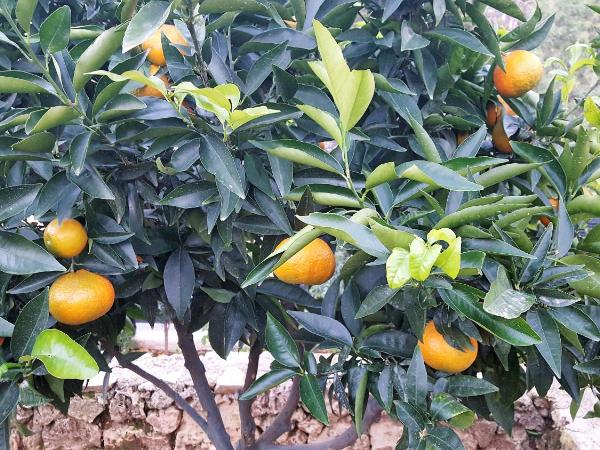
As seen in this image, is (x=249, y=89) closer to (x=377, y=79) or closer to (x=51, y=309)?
(x=377, y=79)

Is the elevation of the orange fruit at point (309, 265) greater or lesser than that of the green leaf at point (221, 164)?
lesser

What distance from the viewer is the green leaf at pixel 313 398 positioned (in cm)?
69

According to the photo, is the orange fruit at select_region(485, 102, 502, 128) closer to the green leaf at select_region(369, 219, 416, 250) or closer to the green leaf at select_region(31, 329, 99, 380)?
the green leaf at select_region(369, 219, 416, 250)

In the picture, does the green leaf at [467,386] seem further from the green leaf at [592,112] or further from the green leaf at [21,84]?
the green leaf at [21,84]

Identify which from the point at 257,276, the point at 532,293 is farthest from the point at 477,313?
the point at 257,276

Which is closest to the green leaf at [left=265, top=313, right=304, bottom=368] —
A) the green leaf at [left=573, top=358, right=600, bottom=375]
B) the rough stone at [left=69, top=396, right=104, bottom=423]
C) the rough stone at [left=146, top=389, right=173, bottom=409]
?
the green leaf at [left=573, top=358, right=600, bottom=375]

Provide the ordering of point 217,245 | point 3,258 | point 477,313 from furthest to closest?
point 217,245, point 3,258, point 477,313

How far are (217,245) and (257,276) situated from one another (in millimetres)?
217

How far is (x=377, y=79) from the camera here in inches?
28.0

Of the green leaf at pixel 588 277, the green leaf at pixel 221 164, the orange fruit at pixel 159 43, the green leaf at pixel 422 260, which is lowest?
the green leaf at pixel 588 277

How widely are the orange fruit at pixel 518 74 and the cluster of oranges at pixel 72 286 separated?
0.66 m

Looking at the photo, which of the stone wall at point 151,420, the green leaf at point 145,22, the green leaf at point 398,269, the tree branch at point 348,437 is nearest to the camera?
the green leaf at point 398,269

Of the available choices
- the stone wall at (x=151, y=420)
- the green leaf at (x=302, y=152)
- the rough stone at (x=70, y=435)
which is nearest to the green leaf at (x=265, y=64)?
the green leaf at (x=302, y=152)

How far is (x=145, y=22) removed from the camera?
23.2 inches
